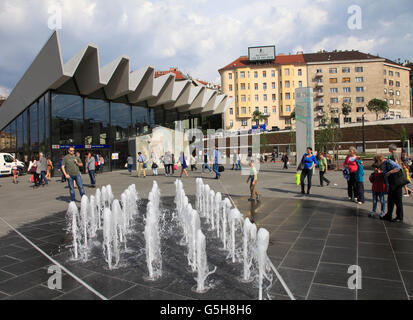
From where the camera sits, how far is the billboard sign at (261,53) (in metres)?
83.8

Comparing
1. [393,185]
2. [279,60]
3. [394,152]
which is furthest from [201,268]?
[279,60]

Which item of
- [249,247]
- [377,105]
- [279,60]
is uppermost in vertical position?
[279,60]

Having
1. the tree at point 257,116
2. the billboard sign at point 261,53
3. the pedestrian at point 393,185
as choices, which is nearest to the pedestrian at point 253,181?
the pedestrian at point 393,185

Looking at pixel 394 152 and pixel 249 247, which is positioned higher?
pixel 394 152

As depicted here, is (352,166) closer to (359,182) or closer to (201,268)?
(359,182)

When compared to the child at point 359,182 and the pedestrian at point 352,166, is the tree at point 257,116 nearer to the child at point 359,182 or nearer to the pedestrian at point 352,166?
the pedestrian at point 352,166

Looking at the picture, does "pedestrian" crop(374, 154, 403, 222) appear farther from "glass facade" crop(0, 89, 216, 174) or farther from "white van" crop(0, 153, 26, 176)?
"white van" crop(0, 153, 26, 176)

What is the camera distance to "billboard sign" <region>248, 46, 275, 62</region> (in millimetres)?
83812

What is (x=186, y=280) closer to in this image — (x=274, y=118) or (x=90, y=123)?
(x=90, y=123)

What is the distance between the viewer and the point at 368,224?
642 cm

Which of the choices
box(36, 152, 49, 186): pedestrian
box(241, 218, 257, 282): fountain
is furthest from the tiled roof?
box(241, 218, 257, 282): fountain

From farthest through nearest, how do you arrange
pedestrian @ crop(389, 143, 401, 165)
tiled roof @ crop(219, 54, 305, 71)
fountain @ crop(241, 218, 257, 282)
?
tiled roof @ crop(219, 54, 305, 71)
pedestrian @ crop(389, 143, 401, 165)
fountain @ crop(241, 218, 257, 282)

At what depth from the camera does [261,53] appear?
84.4 m
